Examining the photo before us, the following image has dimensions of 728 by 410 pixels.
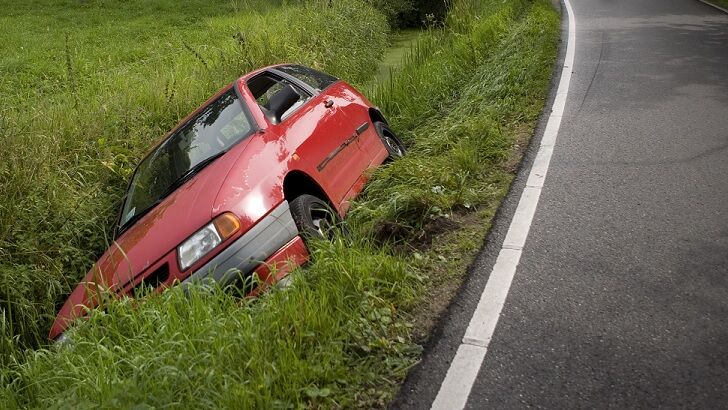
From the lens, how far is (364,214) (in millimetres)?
5238

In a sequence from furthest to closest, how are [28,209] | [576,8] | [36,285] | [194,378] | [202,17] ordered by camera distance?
[202,17] → [576,8] → [28,209] → [36,285] → [194,378]

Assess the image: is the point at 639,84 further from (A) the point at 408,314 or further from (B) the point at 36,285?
(B) the point at 36,285

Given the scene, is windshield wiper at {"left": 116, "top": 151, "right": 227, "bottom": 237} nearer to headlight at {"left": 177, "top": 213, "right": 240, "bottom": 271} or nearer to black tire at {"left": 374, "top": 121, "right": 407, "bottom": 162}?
headlight at {"left": 177, "top": 213, "right": 240, "bottom": 271}

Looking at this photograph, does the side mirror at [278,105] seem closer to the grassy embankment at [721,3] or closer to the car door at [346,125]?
the car door at [346,125]

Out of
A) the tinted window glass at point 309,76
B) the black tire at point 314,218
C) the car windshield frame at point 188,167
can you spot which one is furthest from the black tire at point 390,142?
the black tire at point 314,218

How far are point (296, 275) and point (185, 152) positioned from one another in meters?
2.12

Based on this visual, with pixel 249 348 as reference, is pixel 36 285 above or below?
below

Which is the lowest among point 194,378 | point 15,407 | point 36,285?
point 36,285

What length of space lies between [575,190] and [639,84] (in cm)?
387

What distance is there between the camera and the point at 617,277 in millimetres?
3963

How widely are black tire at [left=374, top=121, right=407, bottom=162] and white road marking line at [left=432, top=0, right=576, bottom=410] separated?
56.2 inches

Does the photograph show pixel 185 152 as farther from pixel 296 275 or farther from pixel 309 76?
pixel 296 275

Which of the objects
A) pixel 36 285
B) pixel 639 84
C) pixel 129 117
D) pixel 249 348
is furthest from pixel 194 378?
pixel 639 84

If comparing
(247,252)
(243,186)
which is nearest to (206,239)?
(247,252)
